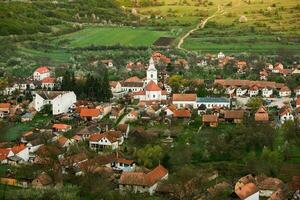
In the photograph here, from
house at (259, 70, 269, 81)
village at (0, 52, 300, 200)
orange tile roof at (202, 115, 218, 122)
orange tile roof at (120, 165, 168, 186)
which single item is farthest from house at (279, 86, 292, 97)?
orange tile roof at (120, 165, 168, 186)

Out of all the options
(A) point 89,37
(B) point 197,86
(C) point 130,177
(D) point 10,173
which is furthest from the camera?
(A) point 89,37

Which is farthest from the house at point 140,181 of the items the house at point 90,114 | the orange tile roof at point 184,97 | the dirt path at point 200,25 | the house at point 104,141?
the dirt path at point 200,25

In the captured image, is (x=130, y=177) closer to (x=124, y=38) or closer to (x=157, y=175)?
(x=157, y=175)

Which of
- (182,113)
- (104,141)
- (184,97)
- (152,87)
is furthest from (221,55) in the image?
(104,141)

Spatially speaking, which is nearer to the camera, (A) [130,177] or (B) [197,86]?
A: (A) [130,177]

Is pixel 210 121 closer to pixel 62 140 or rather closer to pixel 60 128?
pixel 60 128

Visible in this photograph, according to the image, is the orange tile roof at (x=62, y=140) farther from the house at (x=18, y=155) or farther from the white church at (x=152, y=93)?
the white church at (x=152, y=93)

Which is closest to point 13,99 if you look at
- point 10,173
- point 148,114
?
point 148,114

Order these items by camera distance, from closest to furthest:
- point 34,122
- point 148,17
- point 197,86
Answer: point 34,122 → point 197,86 → point 148,17
